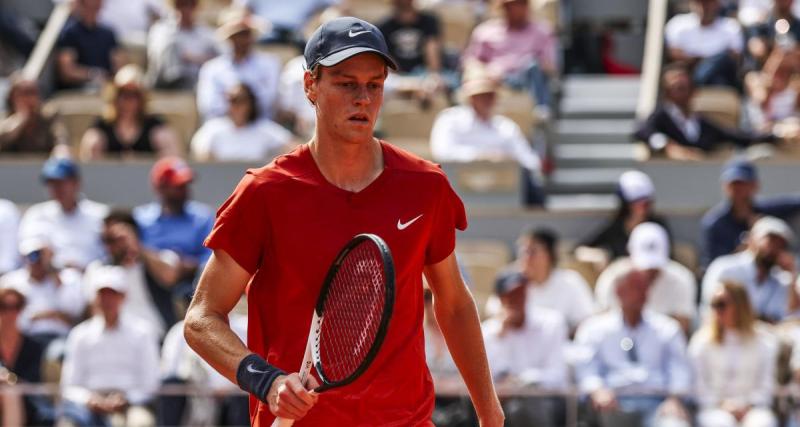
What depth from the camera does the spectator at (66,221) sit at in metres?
10.7

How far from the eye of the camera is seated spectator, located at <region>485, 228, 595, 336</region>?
9.86 metres

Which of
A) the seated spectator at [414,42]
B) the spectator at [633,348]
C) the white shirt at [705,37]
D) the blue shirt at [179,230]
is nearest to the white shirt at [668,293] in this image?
the spectator at [633,348]

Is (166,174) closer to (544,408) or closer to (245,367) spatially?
(544,408)

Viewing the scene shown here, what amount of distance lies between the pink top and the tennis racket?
822 centimetres

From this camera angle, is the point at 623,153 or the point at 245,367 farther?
the point at 623,153

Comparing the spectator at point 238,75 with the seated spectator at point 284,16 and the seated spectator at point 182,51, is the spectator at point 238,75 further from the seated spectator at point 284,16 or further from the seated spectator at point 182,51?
the seated spectator at point 284,16

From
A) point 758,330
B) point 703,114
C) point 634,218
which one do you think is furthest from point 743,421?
point 703,114

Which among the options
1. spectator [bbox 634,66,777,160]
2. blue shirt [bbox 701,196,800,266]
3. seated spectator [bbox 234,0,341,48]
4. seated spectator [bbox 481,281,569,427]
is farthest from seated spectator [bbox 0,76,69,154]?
blue shirt [bbox 701,196,800,266]

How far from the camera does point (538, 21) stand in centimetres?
1276

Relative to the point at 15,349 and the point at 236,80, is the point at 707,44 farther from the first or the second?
the point at 15,349

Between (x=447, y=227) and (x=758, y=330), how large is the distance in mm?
5230

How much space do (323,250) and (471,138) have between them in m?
7.11

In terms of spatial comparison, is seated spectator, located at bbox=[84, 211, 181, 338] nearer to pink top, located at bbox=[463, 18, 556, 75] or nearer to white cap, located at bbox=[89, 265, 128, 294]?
white cap, located at bbox=[89, 265, 128, 294]

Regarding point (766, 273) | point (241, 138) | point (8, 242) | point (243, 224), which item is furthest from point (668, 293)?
point (243, 224)
